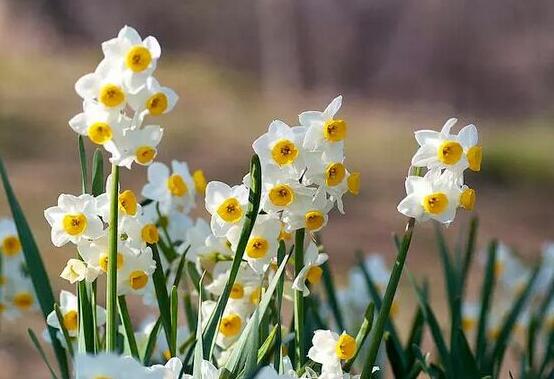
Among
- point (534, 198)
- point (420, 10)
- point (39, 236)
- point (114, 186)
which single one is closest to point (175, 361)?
point (114, 186)

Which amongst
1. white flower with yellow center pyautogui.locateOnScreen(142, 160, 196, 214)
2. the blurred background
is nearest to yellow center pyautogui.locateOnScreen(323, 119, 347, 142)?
white flower with yellow center pyautogui.locateOnScreen(142, 160, 196, 214)

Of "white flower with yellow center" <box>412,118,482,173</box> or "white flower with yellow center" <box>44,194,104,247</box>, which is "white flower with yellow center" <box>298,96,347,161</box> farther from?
"white flower with yellow center" <box>44,194,104,247</box>

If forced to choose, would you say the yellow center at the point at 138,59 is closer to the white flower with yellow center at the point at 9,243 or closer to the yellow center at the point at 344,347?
the yellow center at the point at 344,347

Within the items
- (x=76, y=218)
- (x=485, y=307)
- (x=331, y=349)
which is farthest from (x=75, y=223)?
(x=485, y=307)

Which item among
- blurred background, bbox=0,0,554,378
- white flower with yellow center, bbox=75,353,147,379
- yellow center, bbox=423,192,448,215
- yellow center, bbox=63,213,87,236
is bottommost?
white flower with yellow center, bbox=75,353,147,379

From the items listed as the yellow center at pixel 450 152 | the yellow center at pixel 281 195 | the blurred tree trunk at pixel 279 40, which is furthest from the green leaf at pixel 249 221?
the blurred tree trunk at pixel 279 40

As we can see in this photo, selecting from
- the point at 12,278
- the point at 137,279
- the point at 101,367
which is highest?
the point at 12,278

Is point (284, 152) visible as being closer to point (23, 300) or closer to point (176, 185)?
point (176, 185)
